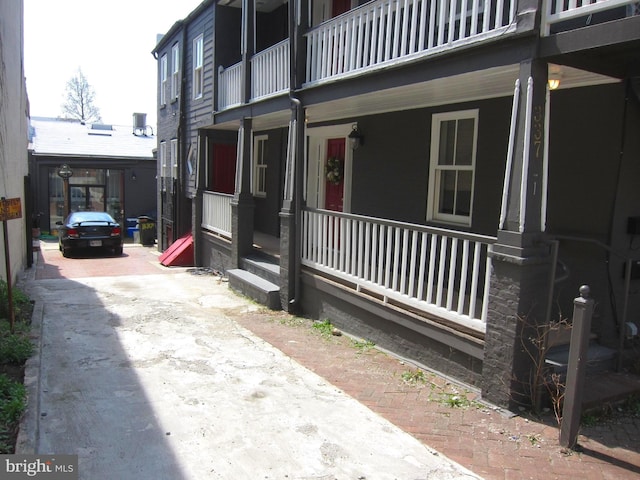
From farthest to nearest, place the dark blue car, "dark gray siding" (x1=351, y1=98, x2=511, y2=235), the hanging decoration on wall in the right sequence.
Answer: the dark blue car → the hanging decoration on wall → "dark gray siding" (x1=351, y1=98, x2=511, y2=235)

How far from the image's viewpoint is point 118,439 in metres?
3.97

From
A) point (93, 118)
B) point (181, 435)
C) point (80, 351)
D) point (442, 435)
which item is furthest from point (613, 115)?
point (93, 118)

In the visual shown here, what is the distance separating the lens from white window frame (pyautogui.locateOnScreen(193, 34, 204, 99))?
13242mm

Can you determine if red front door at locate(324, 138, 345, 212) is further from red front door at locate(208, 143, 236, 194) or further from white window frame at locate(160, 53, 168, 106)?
white window frame at locate(160, 53, 168, 106)

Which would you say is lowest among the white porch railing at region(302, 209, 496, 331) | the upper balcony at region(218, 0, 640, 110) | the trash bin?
the trash bin

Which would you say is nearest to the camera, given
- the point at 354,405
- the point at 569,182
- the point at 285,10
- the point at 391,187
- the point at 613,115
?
the point at 354,405

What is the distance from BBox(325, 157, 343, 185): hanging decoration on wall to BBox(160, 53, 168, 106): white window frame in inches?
382

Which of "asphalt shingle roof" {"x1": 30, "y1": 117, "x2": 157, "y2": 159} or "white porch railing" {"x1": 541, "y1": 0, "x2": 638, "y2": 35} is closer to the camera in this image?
"white porch railing" {"x1": 541, "y1": 0, "x2": 638, "y2": 35}

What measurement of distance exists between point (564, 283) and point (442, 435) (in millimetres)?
2397

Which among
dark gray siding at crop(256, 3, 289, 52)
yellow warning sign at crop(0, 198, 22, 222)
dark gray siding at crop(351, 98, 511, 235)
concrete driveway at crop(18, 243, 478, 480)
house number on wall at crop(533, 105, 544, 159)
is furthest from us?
dark gray siding at crop(256, 3, 289, 52)

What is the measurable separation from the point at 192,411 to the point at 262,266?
5.04 m

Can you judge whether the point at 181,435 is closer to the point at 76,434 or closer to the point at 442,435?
the point at 76,434

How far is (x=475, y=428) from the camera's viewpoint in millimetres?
4285

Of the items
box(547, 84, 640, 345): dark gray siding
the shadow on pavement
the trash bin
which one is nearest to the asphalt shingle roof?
the trash bin
